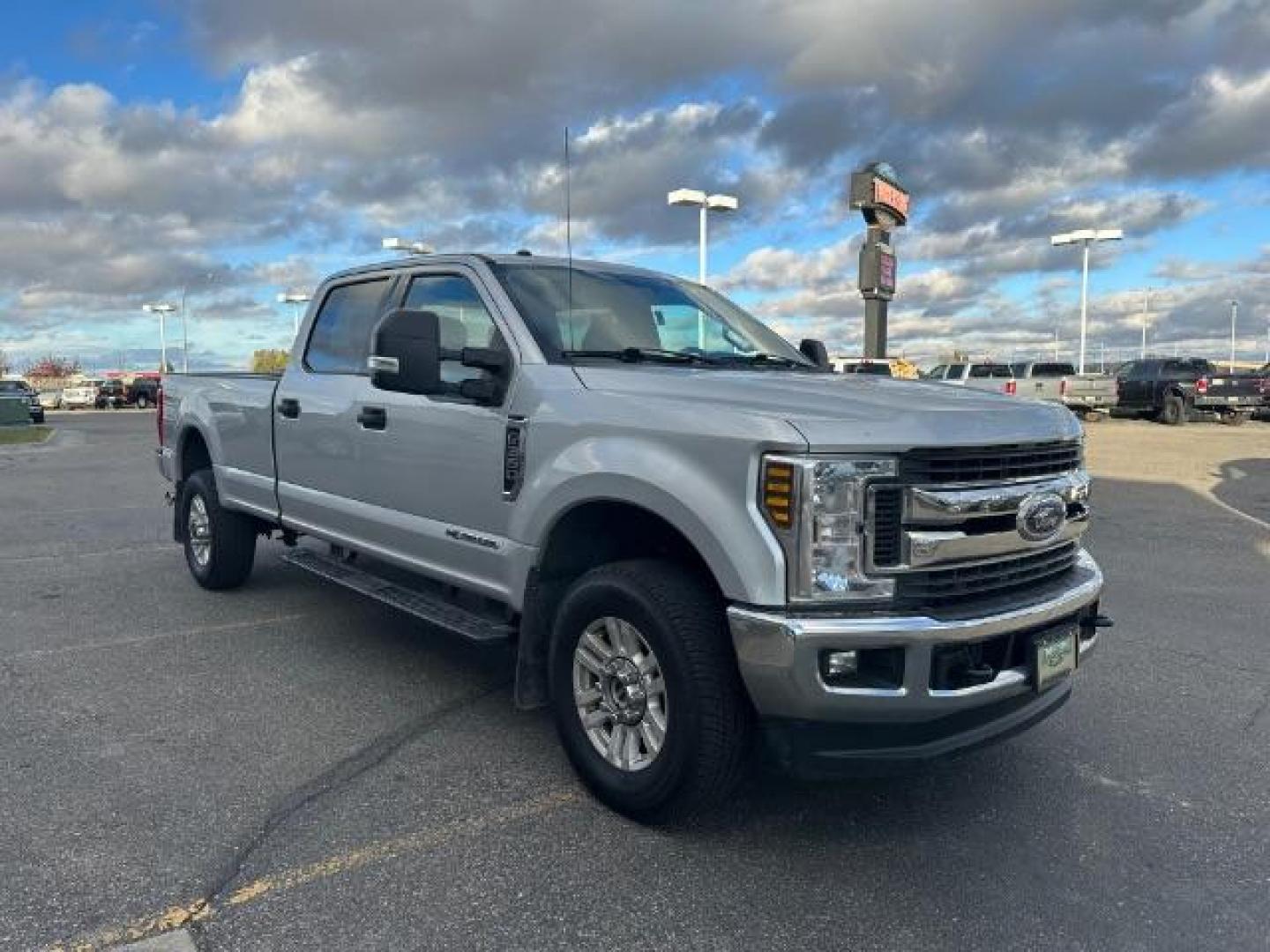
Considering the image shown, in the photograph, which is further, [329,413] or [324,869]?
[329,413]

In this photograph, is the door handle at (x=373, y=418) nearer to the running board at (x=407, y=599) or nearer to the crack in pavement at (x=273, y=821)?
the running board at (x=407, y=599)

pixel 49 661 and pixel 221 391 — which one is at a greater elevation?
pixel 221 391

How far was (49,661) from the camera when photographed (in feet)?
17.9

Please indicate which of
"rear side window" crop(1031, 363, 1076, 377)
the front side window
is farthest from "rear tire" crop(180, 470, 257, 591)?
"rear side window" crop(1031, 363, 1076, 377)

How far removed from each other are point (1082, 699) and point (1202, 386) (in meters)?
26.5

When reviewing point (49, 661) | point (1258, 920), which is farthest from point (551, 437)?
point (49, 661)

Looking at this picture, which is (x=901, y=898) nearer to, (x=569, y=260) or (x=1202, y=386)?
(x=569, y=260)

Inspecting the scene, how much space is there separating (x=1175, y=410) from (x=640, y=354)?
28.1 meters

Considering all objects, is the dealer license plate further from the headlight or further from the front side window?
the front side window

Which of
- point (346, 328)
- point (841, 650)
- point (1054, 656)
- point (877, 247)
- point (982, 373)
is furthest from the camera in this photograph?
point (982, 373)

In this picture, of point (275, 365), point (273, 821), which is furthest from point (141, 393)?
point (273, 821)

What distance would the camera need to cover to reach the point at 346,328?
5652 mm

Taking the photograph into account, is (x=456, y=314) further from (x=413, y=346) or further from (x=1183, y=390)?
(x=1183, y=390)

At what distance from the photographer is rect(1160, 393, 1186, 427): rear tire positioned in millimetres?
28203
